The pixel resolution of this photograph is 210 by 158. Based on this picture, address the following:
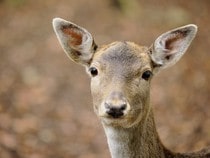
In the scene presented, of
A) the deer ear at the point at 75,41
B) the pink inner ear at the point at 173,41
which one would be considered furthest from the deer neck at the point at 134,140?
the deer ear at the point at 75,41

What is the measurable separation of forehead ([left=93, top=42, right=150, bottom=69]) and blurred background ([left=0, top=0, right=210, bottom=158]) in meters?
3.49

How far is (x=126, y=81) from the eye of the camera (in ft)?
25.8

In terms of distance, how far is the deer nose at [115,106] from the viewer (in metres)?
7.30

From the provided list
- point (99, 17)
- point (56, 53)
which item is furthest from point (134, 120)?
point (99, 17)

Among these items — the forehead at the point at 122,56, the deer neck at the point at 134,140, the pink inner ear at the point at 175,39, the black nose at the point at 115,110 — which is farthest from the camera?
the pink inner ear at the point at 175,39

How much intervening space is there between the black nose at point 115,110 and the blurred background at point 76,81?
420 centimetres

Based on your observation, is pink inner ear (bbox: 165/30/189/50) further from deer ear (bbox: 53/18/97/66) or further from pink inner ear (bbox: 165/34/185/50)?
deer ear (bbox: 53/18/97/66)

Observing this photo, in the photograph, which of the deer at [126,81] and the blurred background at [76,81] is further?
the blurred background at [76,81]

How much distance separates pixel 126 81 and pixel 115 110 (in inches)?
25.4

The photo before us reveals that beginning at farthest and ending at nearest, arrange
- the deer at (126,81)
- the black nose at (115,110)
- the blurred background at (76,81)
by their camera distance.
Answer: the blurred background at (76,81)
the deer at (126,81)
the black nose at (115,110)

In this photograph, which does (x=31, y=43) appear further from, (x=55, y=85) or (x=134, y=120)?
(x=134, y=120)

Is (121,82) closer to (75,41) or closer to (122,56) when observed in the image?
(122,56)

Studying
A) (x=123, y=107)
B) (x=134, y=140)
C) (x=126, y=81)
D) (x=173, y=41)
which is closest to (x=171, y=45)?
(x=173, y=41)

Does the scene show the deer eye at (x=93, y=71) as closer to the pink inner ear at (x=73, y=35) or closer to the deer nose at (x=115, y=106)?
the pink inner ear at (x=73, y=35)
